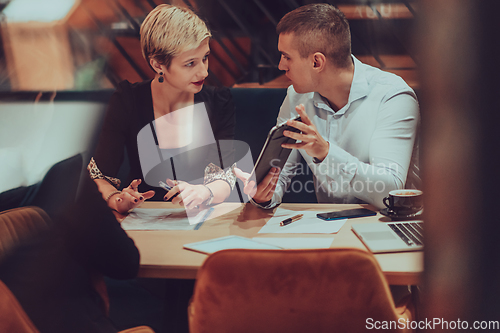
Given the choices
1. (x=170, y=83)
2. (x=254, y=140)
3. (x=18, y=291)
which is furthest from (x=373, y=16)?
(x=18, y=291)

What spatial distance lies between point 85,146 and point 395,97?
1314 millimetres

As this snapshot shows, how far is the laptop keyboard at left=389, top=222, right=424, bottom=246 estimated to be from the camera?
3.11 feet

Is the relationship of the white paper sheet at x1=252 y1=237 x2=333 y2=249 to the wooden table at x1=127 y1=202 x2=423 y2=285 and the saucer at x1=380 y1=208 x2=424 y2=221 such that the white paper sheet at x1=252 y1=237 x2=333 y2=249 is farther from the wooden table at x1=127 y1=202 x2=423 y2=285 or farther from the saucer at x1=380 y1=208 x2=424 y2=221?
the saucer at x1=380 y1=208 x2=424 y2=221

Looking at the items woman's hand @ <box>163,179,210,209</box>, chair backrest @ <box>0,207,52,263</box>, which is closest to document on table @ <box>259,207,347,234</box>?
woman's hand @ <box>163,179,210,209</box>

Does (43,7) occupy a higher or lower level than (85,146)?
higher

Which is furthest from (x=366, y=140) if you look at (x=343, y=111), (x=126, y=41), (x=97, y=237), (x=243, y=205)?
(x=126, y=41)

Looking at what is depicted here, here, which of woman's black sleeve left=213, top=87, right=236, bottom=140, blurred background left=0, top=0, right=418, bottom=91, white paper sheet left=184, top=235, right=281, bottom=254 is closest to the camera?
white paper sheet left=184, top=235, right=281, bottom=254

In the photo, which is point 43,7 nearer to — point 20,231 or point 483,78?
point 20,231

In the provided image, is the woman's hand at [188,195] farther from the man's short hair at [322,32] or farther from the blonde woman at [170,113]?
the man's short hair at [322,32]

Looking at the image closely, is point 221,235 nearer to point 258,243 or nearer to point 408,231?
point 258,243

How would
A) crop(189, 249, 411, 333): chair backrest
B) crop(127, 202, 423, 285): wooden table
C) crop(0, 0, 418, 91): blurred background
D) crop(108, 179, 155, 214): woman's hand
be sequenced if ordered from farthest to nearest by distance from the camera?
crop(0, 0, 418, 91): blurred background → crop(108, 179, 155, 214): woman's hand → crop(127, 202, 423, 285): wooden table → crop(189, 249, 411, 333): chair backrest

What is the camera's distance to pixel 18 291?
2.86ft

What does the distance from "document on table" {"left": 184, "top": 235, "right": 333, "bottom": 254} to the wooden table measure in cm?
3

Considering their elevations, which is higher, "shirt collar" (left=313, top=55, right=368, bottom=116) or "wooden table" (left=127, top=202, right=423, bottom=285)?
"shirt collar" (left=313, top=55, right=368, bottom=116)
